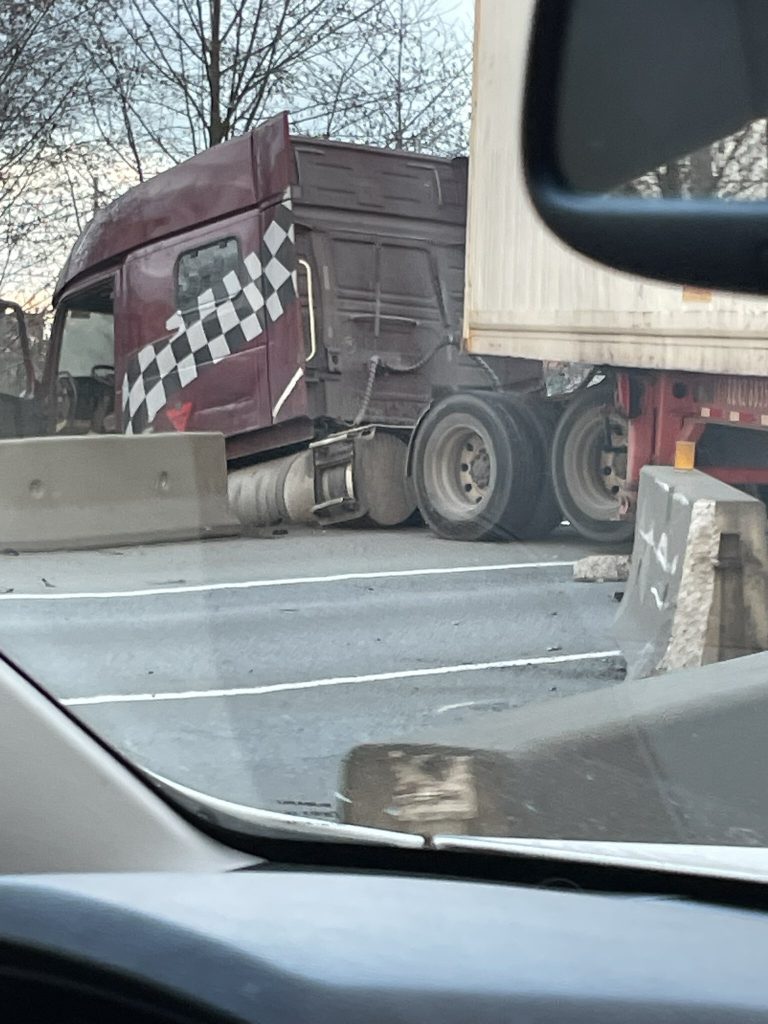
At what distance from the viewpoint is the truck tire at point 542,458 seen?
1351 millimetres

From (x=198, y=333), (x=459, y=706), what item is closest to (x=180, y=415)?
(x=198, y=333)

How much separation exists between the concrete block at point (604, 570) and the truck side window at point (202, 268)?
471 mm

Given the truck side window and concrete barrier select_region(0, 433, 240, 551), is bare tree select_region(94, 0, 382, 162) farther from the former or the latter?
concrete barrier select_region(0, 433, 240, 551)

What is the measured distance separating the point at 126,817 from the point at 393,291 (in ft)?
1.97

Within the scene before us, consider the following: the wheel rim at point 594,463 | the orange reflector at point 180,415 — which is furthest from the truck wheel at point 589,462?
the orange reflector at point 180,415

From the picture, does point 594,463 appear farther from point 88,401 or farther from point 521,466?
point 88,401

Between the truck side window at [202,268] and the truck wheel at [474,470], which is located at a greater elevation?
the truck side window at [202,268]

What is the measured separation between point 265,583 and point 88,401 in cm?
28

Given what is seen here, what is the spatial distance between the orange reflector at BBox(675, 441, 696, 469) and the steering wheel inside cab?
2.00ft

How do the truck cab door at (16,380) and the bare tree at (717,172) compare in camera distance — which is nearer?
the bare tree at (717,172)

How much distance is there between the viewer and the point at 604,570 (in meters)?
1.45

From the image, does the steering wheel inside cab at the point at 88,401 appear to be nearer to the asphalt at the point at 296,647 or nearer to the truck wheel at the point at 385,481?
the asphalt at the point at 296,647

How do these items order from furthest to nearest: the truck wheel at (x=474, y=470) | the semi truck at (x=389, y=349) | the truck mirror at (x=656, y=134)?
the truck wheel at (x=474, y=470) → the semi truck at (x=389, y=349) → the truck mirror at (x=656, y=134)

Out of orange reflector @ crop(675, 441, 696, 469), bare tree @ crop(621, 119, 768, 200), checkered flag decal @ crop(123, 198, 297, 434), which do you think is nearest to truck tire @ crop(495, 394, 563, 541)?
orange reflector @ crop(675, 441, 696, 469)
